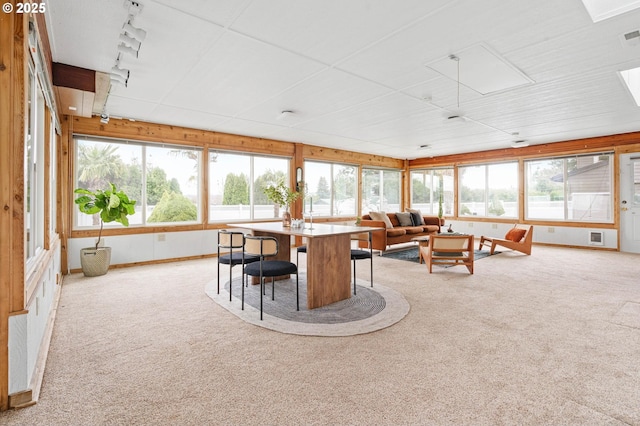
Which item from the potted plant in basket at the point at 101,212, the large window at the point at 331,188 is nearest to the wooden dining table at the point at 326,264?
the potted plant in basket at the point at 101,212

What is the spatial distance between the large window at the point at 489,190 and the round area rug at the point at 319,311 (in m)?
6.68

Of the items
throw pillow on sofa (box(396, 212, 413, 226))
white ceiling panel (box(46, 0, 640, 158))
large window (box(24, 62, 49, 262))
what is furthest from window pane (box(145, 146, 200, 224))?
throw pillow on sofa (box(396, 212, 413, 226))

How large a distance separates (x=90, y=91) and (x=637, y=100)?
7.42m

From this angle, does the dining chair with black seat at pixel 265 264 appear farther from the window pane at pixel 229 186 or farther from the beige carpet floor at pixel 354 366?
the window pane at pixel 229 186

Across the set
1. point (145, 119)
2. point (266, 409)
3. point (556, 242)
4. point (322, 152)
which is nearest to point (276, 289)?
point (266, 409)

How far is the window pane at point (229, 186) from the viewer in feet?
22.1

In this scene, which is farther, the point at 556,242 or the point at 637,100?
the point at 556,242

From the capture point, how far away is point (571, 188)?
7863mm

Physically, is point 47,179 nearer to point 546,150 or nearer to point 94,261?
point 94,261

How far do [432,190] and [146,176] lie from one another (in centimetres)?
838

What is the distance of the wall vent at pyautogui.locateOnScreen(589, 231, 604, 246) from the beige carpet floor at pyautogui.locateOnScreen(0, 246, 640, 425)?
14.4ft

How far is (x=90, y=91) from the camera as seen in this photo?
3.72 m

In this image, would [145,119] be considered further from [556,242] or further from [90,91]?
[556,242]

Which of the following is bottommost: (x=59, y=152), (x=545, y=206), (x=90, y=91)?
(x=545, y=206)
